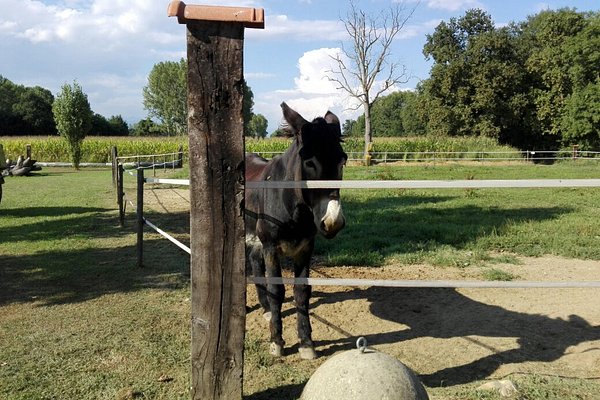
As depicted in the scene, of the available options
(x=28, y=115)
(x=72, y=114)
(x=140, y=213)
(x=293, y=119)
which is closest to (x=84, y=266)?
(x=140, y=213)

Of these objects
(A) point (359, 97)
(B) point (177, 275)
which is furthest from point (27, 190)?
(A) point (359, 97)

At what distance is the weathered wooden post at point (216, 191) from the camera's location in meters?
2.50

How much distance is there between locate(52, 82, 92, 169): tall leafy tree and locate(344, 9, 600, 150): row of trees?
2078 centimetres

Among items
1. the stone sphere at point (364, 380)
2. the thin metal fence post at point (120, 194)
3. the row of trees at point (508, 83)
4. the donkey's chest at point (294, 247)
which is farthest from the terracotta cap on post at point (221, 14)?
the row of trees at point (508, 83)

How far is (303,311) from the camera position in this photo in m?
4.10

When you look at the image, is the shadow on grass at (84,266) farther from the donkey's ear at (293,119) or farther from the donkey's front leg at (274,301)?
the donkey's ear at (293,119)

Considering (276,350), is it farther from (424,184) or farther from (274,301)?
(424,184)

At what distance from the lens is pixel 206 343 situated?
2.78 meters

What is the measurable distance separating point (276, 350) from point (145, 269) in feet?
10.7

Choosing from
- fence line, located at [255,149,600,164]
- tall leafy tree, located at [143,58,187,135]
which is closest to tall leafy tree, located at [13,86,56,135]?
tall leafy tree, located at [143,58,187,135]

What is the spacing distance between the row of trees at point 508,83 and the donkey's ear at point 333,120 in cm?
3651

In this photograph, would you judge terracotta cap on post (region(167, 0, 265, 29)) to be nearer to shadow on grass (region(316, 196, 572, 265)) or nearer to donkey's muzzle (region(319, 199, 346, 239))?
donkey's muzzle (region(319, 199, 346, 239))

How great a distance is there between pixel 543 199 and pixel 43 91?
80816 millimetres

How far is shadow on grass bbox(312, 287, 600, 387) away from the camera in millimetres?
3787
